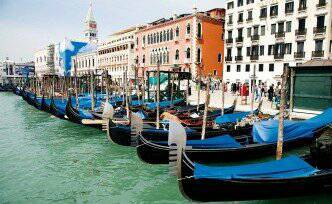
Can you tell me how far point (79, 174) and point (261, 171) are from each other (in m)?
5.50

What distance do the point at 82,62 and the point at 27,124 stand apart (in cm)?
4322

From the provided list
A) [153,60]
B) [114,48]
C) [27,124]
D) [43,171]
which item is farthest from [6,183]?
[114,48]

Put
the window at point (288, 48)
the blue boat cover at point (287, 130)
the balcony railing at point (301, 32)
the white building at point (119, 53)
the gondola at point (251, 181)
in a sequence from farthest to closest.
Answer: the white building at point (119, 53), the window at point (288, 48), the balcony railing at point (301, 32), the blue boat cover at point (287, 130), the gondola at point (251, 181)

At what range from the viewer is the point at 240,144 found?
8688mm

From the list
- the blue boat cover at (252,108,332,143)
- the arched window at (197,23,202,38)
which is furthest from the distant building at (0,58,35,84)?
the blue boat cover at (252,108,332,143)

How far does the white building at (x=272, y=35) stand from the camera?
940 inches

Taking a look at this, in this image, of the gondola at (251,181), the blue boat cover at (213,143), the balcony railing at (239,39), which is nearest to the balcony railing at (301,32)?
the balcony railing at (239,39)

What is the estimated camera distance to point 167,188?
7.68 m

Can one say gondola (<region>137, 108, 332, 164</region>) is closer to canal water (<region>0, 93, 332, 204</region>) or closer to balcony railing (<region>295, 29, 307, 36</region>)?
canal water (<region>0, 93, 332, 204</region>)

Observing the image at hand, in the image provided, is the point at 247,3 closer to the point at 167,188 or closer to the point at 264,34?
the point at 264,34

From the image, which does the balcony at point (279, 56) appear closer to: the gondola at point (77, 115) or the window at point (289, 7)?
the window at point (289, 7)

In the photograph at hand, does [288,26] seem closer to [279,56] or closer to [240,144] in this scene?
[279,56]

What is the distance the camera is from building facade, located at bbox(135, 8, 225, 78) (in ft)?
106

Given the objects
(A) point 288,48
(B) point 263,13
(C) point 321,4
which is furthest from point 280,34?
(C) point 321,4
